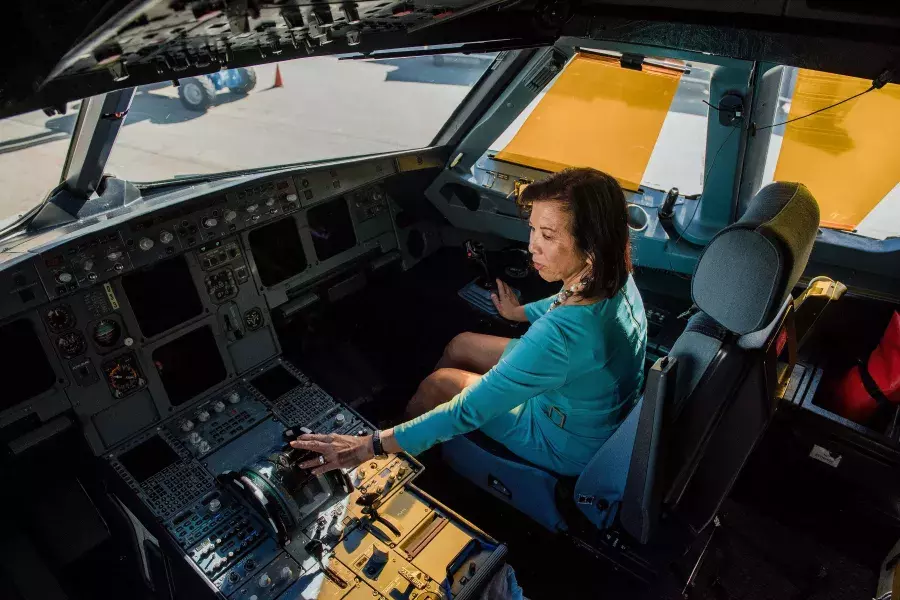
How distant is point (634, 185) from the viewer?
296cm

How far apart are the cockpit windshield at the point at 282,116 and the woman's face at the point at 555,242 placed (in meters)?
5.81

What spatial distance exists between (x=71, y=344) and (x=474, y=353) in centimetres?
157

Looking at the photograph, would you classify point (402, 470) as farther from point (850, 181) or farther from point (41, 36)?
point (850, 181)

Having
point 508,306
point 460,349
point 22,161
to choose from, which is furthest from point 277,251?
point 22,161

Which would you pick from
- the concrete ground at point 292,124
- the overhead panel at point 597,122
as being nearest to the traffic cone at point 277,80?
the concrete ground at point 292,124

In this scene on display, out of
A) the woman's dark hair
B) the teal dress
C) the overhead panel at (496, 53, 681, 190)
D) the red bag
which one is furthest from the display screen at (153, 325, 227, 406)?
the red bag

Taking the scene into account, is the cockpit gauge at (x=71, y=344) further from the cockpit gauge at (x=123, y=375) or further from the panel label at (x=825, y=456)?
the panel label at (x=825, y=456)

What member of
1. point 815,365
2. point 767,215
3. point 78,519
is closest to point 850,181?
point 815,365

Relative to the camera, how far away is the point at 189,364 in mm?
2588

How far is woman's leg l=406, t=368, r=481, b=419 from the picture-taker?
220 centimetres

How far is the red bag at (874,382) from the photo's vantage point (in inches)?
83.2

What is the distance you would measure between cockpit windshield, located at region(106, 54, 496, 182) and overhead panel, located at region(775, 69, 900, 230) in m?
5.36

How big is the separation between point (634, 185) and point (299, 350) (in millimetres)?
1966

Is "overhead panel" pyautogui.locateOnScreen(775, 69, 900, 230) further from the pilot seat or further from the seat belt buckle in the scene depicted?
the seat belt buckle
